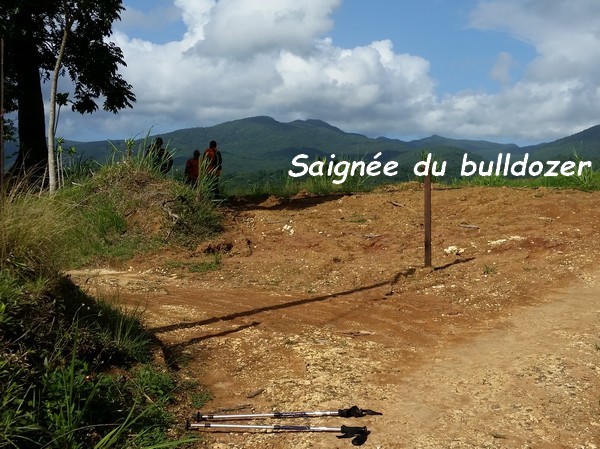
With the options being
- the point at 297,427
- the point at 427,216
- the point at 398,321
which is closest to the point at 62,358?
the point at 297,427

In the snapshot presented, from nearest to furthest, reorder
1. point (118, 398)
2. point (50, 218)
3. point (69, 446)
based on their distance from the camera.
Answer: point (69, 446) → point (118, 398) → point (50, 218)

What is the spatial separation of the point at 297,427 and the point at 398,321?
289cm

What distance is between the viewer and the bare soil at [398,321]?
424 centimetres

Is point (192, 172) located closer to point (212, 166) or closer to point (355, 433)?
point (212, 166)

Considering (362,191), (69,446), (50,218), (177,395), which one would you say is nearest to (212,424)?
(177,395)

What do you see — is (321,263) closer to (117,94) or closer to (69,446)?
(69,446)

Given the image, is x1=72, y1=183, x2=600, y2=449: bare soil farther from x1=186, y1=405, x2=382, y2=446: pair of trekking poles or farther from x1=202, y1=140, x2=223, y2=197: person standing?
x1=202, y1=140, x2=223, y2=197: person standing

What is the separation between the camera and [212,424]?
407 centimetres

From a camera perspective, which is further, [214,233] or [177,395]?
[214,233]

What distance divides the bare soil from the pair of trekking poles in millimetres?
47

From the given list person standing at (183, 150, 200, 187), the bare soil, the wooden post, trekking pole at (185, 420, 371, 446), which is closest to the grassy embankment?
trekking pole at (185, 420, 371, 446)

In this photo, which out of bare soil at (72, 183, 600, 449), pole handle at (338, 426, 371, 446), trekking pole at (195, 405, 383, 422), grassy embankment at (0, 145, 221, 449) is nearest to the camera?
A: grassy embankment at (0, 145, 221, 449)

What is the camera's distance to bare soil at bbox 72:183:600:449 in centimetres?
424

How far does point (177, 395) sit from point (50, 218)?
5.81ft
